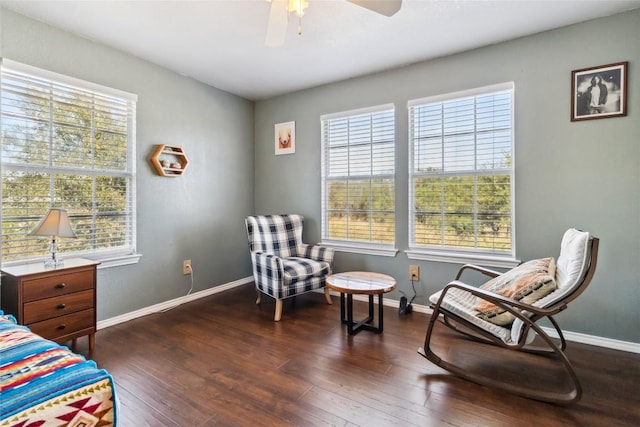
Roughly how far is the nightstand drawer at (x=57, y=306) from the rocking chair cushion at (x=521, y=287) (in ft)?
9.07

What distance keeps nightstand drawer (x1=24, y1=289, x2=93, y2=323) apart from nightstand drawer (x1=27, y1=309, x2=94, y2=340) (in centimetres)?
3

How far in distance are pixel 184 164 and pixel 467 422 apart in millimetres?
3276

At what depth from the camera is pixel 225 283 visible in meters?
3.93

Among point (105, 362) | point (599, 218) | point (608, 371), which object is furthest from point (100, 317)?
point (599, 218)

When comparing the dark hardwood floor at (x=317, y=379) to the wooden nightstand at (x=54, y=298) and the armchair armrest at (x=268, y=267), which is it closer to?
the wooden nightstand at (x=54, y=298)

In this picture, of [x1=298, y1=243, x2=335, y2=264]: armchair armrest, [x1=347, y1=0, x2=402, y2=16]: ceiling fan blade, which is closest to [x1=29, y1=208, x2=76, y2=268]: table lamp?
[x1=298, y1=243, x2=335, y2=264]: armchair armrest

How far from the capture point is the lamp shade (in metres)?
2.09

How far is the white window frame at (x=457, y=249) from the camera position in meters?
2.72

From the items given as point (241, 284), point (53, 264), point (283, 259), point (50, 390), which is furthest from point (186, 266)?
point (50, 390)

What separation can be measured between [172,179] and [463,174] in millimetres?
2988

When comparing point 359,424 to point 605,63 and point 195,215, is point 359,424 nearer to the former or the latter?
point 195,215

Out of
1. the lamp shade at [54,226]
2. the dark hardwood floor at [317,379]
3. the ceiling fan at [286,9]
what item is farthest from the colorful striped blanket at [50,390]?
the ceiling fan at [286,9]

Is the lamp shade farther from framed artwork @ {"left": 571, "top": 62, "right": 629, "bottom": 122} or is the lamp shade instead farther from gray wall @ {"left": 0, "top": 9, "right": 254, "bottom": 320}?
framed artwork @ {"left": 571, "top": 62, "right": 629, "bottom": 122}

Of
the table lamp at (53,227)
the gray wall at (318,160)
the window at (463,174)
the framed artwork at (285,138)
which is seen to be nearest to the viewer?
the table lamp at (53,227)
